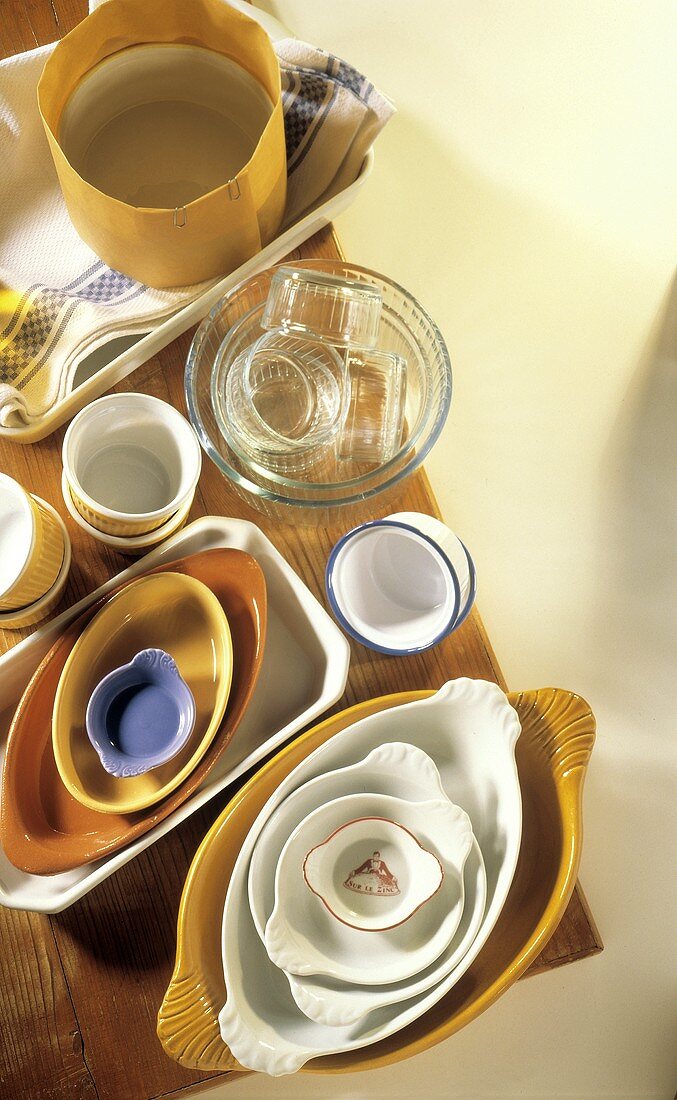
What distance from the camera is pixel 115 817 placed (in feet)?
1.72

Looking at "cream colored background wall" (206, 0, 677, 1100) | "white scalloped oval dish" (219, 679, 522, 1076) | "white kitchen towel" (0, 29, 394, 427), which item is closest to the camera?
"white scalloped oval dish" (219, 679, 522, 1076)

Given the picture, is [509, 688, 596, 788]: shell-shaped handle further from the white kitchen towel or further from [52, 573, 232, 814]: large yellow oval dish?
the white kitchen towel

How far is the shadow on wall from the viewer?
84 cm

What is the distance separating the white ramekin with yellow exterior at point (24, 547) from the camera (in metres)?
0.51

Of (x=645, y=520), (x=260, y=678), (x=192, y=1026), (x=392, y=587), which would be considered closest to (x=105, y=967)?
(x=192, y=1026)

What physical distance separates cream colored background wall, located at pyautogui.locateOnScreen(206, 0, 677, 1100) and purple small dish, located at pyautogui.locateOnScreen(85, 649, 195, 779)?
1.25ft

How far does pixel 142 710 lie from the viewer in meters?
0.53

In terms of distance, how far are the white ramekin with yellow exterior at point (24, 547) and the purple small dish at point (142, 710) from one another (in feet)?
0.24

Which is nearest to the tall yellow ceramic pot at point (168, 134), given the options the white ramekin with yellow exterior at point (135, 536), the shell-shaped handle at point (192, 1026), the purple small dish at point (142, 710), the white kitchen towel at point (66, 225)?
the white kitchen towel at point (66, 225)

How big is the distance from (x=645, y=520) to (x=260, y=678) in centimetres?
47

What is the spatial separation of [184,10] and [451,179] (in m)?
0.40

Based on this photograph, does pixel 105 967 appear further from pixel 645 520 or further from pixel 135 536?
pixel 645 520

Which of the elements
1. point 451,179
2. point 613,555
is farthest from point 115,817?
point 451,179

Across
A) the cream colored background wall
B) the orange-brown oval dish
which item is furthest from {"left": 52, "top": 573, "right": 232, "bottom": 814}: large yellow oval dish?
the cream colored background wall
